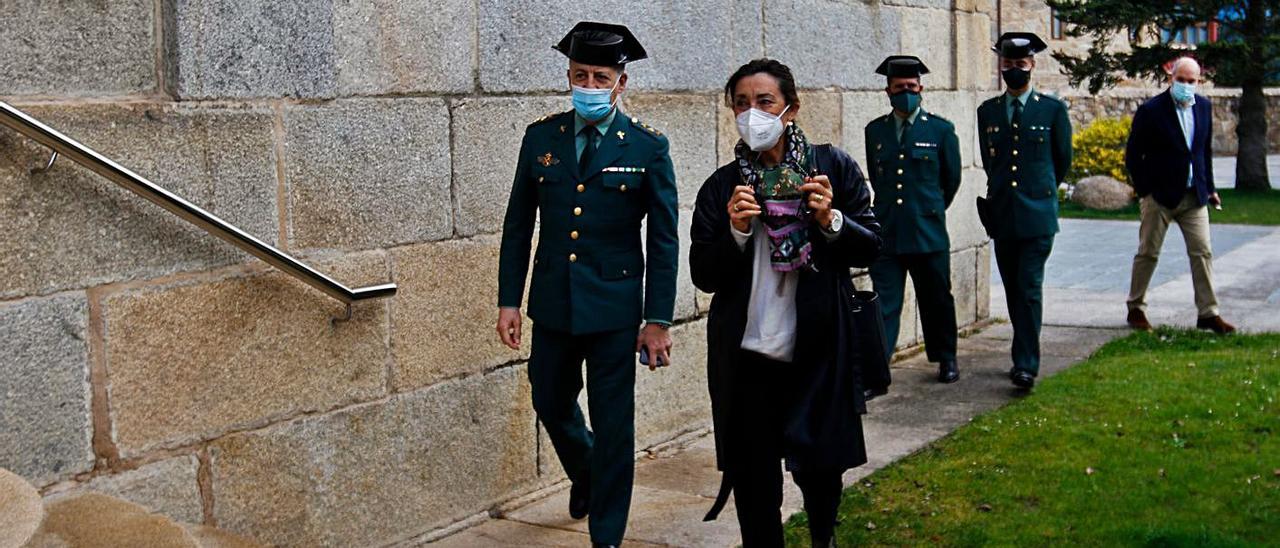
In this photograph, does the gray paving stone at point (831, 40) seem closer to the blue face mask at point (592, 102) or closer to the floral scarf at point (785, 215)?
the blue face mask at point (592, 102)

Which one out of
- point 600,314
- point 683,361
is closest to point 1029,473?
point 683,361

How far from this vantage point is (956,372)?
914 cm

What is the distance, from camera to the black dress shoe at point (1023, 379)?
342 inches

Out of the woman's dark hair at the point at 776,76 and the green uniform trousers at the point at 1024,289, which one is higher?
the woman's dark hair at the point at 776,76

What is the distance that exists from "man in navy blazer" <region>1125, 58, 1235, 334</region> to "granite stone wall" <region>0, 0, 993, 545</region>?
448 cm

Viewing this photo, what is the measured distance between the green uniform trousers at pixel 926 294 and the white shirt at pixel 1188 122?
2.44m

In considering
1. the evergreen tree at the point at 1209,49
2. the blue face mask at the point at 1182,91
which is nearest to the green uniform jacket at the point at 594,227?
the blue face mask at the point at 1182,91

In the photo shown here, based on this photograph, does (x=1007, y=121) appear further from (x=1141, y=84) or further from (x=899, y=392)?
(x=1141, y=84)

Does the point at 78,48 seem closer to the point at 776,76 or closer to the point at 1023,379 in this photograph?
the point at 776,76

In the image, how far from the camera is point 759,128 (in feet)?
16.1

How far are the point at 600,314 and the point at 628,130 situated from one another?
2.07ft

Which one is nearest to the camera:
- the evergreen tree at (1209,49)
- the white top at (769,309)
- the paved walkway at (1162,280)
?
the white top at (769,309)

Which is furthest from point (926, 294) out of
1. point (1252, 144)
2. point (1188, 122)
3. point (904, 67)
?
point (1252, 144)

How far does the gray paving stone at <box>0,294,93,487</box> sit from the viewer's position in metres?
4.44
